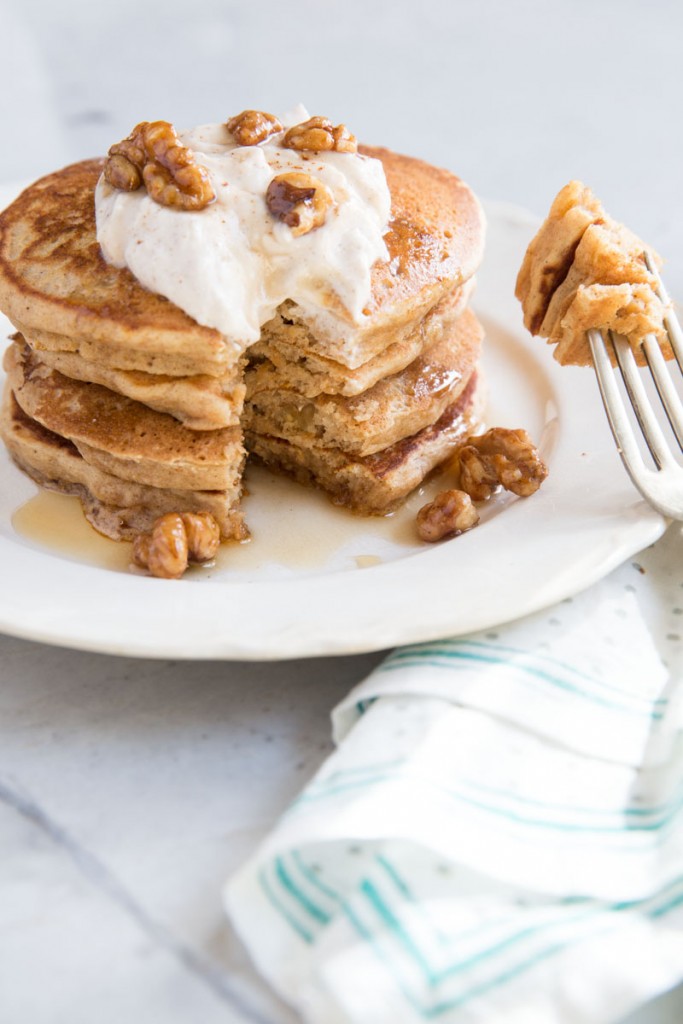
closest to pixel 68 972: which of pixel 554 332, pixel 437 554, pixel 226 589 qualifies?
pixel 226 589

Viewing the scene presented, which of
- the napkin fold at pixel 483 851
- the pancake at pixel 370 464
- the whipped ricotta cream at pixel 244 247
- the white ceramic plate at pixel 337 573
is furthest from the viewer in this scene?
the pancake at pixel 370 464

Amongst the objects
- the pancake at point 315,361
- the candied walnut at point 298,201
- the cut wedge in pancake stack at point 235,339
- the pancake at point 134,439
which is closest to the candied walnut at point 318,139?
the cut wedge in pancake stack at point 235,339

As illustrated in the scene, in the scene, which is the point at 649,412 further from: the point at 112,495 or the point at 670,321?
the point at 112,495

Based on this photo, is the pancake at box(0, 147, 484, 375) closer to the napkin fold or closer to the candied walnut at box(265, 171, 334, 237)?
the candied walnut at box(265, 171, 334, 237)

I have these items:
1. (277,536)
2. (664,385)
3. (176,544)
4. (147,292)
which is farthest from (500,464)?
(147,292)

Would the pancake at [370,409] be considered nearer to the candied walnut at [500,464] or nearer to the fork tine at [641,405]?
the candied walnut at [500,464]

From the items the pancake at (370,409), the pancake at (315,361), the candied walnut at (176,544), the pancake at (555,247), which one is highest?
the pancake at (555,247)
